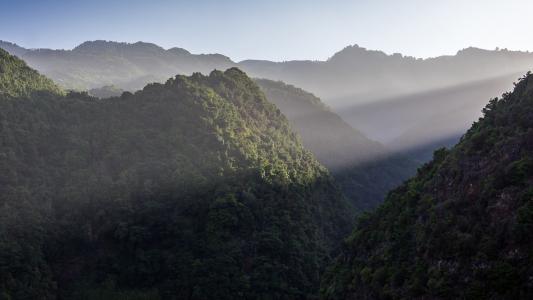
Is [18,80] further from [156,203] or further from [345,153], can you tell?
[345,153]

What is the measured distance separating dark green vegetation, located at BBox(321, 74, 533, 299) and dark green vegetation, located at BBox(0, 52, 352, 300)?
639 inches

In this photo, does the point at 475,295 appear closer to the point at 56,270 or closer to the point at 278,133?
the point at 56,270

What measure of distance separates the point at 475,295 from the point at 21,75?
82546 millimetres

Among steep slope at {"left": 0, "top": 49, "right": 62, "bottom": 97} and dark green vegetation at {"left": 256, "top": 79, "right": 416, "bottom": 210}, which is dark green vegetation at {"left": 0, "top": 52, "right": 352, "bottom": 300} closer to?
steep slope at {"left": 0, "top": 49, "right": 62, "bottom": 97}

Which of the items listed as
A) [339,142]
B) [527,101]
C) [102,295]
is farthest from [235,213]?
Answer: [339,142]

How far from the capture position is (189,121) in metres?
67.6

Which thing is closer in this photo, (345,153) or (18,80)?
(18,80)

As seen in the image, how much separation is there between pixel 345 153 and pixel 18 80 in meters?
72.7

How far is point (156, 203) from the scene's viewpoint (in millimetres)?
55719

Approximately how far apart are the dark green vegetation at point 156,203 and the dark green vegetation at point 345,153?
74.1ft

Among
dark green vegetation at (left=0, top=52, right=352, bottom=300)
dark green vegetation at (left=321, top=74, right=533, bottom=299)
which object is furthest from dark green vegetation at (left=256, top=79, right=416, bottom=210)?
dark green vegetation at (left=321, top=74, right=533, bottom=299)

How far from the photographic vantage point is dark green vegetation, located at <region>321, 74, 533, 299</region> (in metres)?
20.3

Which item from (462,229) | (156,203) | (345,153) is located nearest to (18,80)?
(156,203)

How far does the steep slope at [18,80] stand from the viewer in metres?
70.8
